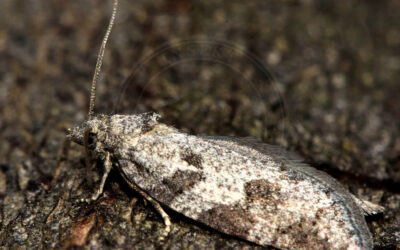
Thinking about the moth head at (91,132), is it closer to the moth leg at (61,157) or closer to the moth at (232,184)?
the moth at (232,184)

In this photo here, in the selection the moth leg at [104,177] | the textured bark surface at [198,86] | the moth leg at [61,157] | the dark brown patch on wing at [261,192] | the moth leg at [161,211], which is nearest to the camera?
the dark brown patch on wing at [261,192]

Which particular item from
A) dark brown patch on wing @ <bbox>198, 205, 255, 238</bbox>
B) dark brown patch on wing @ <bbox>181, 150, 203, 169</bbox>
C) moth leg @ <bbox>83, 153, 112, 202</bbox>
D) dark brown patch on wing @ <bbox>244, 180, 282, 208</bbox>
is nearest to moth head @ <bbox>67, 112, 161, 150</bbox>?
moth leg @ <bbox>83, 153, 112, 202</bbox>

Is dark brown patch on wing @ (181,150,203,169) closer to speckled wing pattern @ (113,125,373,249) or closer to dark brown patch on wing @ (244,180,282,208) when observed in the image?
speckled wing pattern @ (113,125,373,249)

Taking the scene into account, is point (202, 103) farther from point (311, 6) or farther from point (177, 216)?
point (311, 6)

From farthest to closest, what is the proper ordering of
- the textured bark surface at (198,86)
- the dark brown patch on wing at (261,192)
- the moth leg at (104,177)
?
the textured bark surface at (198,86) < the moth leg at (104,177) < the dark brown patch on wing at (261,192)

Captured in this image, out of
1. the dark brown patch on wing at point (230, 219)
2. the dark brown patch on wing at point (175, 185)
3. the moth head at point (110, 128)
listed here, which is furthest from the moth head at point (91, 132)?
the dark brown patch on wing at point (230, 219)

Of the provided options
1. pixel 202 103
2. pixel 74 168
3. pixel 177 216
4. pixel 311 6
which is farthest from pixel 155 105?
pixel 311 6

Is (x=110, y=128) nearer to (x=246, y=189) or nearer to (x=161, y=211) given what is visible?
(x=161, y=211)

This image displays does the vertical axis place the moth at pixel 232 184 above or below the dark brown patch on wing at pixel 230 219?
above
